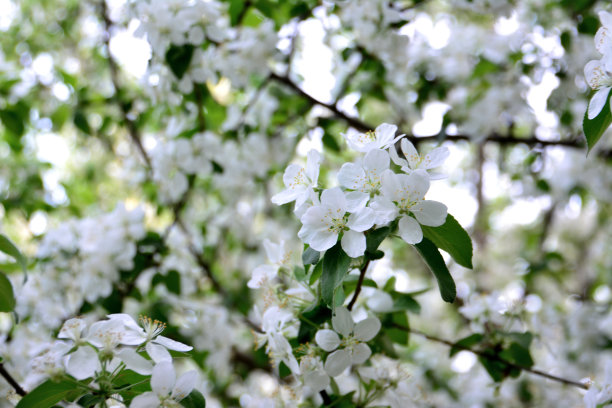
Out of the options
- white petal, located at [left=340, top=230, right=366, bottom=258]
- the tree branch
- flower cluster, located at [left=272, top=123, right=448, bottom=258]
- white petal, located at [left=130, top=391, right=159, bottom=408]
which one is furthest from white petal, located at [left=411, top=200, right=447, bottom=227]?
the tree branch

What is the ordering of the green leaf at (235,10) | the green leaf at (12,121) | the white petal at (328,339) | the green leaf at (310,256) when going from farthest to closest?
the green leaf at (12,121) → the green leaf at (235,10) → the white petal at (328,339) → the green leaf at (310,256)

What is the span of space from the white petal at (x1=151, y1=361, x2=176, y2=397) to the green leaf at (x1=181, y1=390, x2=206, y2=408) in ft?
0.23

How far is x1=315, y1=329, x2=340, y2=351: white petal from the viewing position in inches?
47.8

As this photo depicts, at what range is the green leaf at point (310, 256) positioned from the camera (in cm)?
111

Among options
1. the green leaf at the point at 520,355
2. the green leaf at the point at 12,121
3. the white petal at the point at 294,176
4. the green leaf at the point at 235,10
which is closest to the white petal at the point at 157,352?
the white petal at the point at 294,176

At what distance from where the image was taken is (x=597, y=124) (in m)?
1.14

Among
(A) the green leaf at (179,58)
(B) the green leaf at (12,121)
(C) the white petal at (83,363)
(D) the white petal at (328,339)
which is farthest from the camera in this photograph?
(B) the green leaf at (12,121)

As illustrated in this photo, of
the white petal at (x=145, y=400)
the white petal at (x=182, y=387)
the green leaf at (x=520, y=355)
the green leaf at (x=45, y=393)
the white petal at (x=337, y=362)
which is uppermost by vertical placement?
the green leaf at (x=45, y=393)

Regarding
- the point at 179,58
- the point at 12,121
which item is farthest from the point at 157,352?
the point at 12,121

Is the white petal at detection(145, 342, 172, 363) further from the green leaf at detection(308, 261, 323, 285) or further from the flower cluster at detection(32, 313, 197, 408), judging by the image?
the green leaf at detection(308, 261, 323, 285)

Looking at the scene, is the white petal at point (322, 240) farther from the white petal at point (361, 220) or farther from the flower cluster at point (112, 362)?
the flower cluster at point (112, 362)

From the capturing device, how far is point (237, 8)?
2.36 m

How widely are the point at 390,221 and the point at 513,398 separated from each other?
2417 millimetres

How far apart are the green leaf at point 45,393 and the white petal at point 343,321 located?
0.54m
